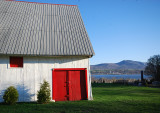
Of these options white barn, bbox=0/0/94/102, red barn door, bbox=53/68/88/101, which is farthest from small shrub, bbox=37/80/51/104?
red barn door, bbox=53/68/88/101

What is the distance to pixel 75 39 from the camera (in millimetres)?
13445

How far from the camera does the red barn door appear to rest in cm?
1218

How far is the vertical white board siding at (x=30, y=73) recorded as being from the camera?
38.3ft

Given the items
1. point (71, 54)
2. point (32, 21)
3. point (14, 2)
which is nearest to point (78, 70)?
point (71, 54)

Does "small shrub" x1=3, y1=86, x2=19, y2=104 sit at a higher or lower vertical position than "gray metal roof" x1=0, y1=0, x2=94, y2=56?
lower

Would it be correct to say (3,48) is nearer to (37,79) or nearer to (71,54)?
(37,79)

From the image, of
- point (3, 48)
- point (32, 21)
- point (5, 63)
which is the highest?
point (32, 21)

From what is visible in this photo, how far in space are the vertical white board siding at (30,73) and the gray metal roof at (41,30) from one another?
67 centimetres

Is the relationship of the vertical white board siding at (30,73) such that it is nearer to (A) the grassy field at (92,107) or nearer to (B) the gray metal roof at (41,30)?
(B) the gray metal roof at (41,30)

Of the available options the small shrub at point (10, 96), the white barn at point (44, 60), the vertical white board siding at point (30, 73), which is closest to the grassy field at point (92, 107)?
the small shrub at point (10, 96)

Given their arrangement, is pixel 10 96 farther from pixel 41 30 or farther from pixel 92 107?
pixel 41 30

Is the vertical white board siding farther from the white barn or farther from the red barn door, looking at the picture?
the red barn door

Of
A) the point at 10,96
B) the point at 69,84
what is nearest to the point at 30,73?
the point at 10,96

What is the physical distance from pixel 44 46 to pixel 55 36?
1.52 metres
